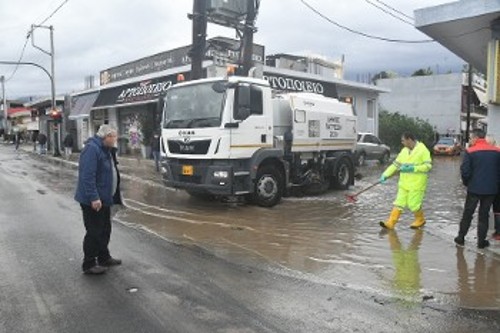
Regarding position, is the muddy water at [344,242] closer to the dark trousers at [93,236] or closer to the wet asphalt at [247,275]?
the wet asphalt at [247,275]

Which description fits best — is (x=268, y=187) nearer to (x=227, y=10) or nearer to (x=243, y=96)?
(x=243, y=96)

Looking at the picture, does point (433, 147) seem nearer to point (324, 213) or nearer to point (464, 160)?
point (324, 213)

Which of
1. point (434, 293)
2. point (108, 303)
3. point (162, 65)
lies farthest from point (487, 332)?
point (162, 65)

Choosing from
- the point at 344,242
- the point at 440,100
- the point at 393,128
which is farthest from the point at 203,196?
the point at 440,100

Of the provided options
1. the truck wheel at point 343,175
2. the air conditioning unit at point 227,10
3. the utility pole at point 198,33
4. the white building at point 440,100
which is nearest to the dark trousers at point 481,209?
the truck wheel at point 343,175

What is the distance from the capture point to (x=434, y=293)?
6121 millimetres

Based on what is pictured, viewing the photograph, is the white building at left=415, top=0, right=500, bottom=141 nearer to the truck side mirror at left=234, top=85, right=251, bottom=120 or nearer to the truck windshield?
the truck side mirror at left=234, top=85, right=251, bottom=120

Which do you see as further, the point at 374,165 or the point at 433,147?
the point at 433,147

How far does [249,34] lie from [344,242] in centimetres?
991

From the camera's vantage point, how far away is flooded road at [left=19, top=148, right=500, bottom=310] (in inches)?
255

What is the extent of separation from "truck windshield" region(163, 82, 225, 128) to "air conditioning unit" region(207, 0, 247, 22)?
456 cm

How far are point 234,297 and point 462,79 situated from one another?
5325 cm

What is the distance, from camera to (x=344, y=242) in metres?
8.91

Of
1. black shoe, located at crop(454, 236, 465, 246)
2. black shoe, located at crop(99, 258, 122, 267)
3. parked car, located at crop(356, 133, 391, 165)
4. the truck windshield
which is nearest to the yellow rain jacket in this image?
black shoe, located at crop(454, 236, 465, 246)
